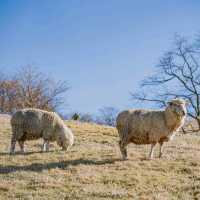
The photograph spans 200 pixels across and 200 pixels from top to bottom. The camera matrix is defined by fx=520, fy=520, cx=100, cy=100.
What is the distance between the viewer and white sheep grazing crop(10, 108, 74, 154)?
21.3 m

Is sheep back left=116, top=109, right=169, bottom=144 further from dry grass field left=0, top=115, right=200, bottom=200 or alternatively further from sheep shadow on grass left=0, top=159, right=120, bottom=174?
sheep shadow on grass left=0, top=159, right=120, bottom=174

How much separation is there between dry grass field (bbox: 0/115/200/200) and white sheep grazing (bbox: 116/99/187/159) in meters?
0.74

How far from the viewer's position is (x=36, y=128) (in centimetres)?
2138

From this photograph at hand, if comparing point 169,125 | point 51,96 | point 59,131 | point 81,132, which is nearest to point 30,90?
point 51,96

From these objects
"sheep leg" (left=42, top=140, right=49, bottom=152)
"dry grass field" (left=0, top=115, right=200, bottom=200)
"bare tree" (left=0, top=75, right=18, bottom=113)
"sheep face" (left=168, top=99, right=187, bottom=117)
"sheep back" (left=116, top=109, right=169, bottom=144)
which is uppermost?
"bare tree" (left=0, top=75, right=18, bottom=113)

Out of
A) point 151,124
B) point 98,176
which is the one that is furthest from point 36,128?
point 98,176

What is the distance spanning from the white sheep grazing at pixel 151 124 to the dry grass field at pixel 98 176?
74cm

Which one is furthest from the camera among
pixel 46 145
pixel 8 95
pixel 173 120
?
pixel 8 95

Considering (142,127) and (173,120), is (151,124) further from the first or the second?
(173,120)

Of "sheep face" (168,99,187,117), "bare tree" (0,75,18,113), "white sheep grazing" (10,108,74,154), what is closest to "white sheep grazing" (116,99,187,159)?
"sheep face" (168,99,187,117)

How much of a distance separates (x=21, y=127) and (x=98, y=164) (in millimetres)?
4964

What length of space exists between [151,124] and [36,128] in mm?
5301

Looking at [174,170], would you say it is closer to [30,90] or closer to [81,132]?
[81,132]

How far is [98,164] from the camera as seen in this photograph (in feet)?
57.9
